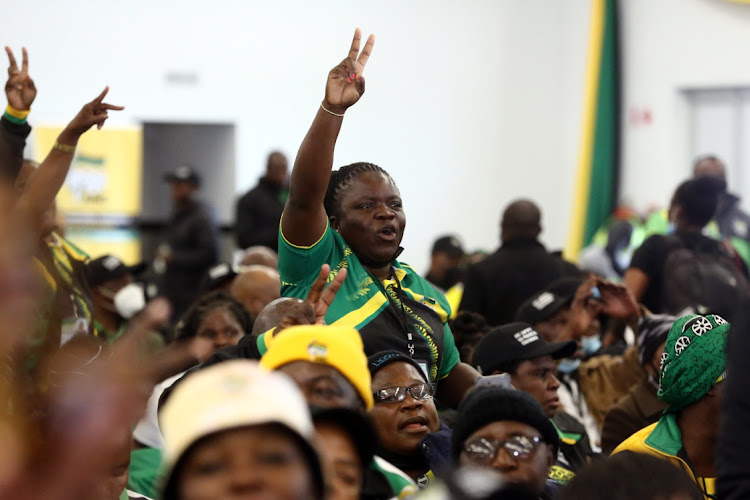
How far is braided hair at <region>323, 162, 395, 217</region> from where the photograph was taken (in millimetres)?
3029

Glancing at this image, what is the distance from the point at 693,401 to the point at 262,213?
4.47 m

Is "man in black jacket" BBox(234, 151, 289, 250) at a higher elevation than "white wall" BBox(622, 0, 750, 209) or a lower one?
lower

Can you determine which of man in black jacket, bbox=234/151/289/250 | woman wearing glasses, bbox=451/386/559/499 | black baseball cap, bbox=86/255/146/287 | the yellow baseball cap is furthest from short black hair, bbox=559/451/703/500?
man in black jacket, bbox=234/151/289/250

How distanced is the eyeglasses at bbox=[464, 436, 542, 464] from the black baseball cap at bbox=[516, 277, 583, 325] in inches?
80.3

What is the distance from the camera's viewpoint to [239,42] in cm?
1127

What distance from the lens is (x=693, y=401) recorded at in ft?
8.86

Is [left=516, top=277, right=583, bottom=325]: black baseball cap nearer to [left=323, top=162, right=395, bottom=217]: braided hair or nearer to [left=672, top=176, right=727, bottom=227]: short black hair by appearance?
[left=672, top=176, right=727, bottom=227]: short black hair

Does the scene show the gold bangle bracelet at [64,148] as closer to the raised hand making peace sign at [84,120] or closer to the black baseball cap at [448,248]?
the raised hand making peace sign at [84,120]

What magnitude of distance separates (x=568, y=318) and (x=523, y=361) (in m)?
1.02

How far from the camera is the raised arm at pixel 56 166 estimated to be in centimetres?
323

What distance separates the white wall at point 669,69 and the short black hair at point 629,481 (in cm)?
962

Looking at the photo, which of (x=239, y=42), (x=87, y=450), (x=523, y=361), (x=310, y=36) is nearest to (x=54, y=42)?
(x=239, y=42)

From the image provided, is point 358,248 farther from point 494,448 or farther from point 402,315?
point 494,448

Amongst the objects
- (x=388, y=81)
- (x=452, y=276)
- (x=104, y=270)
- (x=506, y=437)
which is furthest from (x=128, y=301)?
(x=388, y=81)
